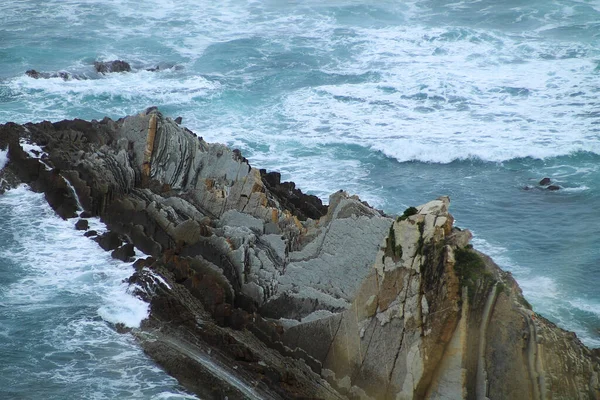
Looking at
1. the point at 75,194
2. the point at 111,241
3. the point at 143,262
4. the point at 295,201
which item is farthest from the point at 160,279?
the point at 75,194

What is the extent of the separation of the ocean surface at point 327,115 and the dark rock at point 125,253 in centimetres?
37

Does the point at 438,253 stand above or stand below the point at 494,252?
above

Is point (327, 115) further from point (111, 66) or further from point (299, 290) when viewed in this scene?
point (299, 290)

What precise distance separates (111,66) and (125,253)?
24.2 m

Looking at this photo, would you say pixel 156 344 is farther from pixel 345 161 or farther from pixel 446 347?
pixel 345 161

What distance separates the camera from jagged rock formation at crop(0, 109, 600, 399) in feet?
48.6

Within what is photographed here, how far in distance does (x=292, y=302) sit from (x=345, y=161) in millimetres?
15220

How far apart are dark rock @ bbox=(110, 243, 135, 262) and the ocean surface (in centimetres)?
37

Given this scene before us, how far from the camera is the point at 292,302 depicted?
59.9 ft

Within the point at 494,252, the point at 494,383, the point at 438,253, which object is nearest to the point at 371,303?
the point at 438,253

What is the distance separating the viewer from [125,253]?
2167cm

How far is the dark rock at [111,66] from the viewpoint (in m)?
43.6

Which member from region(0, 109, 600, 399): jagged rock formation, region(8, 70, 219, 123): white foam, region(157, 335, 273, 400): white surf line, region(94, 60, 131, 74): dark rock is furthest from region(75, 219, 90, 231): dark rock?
region(94, 60, 131, 74): dark rock

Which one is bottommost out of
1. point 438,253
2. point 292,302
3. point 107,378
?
point 107,378
